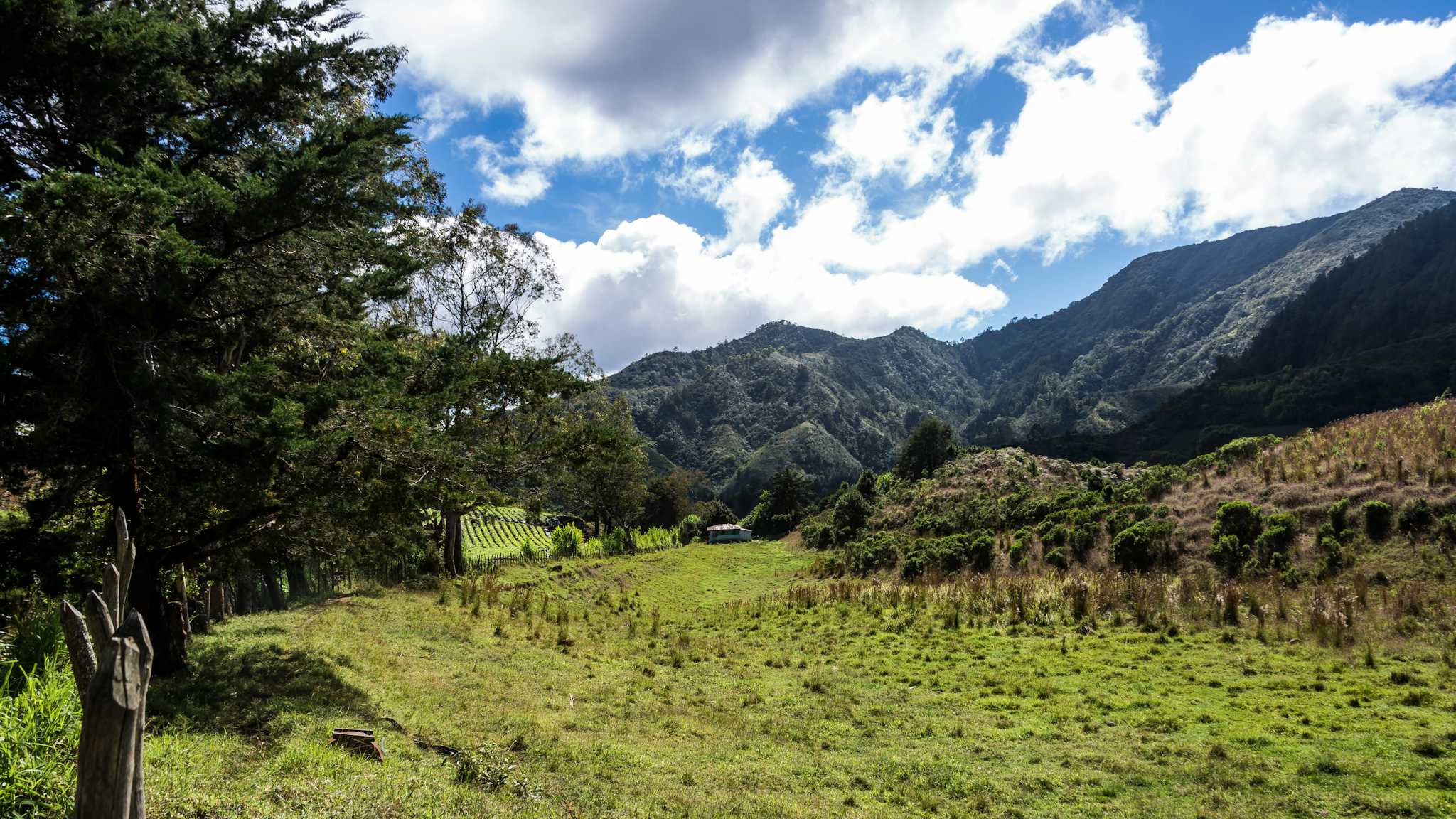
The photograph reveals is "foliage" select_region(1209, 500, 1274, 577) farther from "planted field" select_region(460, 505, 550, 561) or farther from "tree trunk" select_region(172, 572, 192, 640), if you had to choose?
"planted field" select_region(460, 505, 550, 561)

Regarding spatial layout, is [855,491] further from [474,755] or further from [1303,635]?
[474,755]

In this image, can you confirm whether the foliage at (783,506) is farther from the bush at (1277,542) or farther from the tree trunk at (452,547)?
the bush at (1277,542)

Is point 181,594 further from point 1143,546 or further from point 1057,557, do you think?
point 1143,546

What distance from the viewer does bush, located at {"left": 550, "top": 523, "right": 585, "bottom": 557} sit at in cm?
3528

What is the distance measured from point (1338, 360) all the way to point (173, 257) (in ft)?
396

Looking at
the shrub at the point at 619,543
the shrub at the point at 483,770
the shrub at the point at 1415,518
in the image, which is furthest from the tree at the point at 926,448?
the shrub at the point at 483,770

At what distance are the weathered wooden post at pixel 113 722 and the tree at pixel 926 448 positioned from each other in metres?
51.6

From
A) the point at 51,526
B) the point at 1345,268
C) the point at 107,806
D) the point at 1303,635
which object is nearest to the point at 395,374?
the point at 51,526

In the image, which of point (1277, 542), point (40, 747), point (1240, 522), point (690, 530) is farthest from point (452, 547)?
point (690, 530)

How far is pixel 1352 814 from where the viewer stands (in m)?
5.85

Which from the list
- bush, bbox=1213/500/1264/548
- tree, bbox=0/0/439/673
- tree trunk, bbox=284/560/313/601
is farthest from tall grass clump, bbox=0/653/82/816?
bush, bbox=1213/500/1264/548

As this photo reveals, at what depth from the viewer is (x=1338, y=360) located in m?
87.4

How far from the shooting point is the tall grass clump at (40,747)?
363cm

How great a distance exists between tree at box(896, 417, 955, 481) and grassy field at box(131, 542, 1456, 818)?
38.9 m
